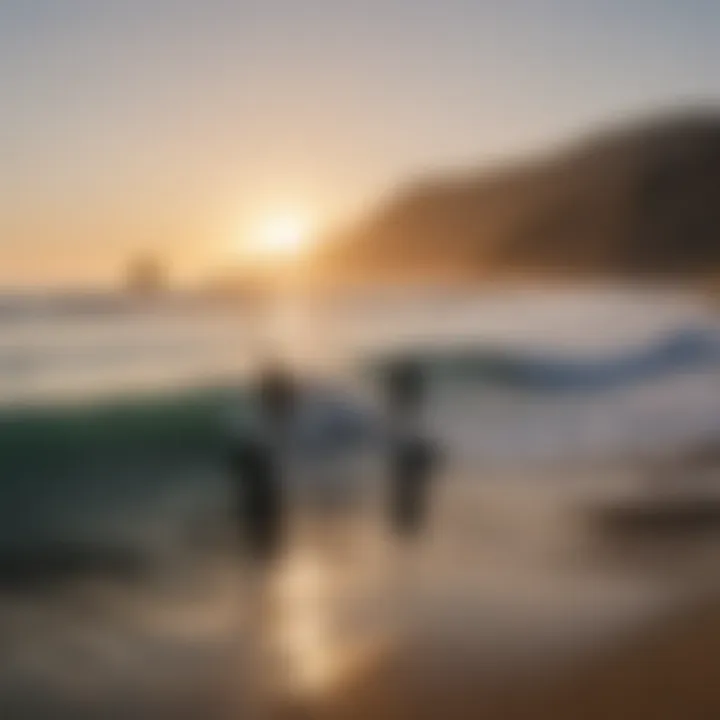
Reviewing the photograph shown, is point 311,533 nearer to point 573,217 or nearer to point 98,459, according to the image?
point 98,459

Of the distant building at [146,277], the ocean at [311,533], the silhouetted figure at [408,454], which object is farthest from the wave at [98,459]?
the silhouetted figure at [408,454]

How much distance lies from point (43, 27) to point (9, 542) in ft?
2.21

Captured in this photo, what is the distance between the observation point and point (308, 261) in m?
1.42

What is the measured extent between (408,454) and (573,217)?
0.44 metres

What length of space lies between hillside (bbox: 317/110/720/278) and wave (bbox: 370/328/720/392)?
0.12 metres

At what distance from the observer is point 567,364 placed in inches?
62.1

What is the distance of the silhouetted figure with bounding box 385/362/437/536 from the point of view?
150cm

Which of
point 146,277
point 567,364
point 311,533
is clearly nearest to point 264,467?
point 311,533

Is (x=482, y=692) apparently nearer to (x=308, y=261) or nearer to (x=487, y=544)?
(x=487, y=544)

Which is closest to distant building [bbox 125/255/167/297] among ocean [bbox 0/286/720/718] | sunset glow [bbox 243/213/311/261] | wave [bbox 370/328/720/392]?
ocean [bbox 0/286/720/718]

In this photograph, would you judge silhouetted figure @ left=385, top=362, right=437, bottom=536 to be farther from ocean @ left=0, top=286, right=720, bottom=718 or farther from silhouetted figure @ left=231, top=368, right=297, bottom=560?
silhouetted figure @ left=231, top=368, right=297, bottom=560

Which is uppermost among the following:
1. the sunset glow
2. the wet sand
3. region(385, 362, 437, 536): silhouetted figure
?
the sunset glow

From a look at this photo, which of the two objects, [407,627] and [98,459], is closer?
[98,459]

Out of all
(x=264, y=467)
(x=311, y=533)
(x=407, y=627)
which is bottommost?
(x=407, y=627)
